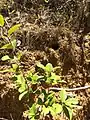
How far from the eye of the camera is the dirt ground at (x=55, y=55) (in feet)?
5.97

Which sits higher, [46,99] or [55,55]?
[55,55]

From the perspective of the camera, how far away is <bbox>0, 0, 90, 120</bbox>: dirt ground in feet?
5.97

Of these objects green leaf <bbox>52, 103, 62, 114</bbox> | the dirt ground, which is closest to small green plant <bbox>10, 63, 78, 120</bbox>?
green leaf <bbox>52, 103, 62, 114</bbox>

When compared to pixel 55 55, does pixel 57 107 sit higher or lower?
lower

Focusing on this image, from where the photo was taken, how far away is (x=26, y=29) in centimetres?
195

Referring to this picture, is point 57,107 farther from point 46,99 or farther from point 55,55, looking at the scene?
point 55,55

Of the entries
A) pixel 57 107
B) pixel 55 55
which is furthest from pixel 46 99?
pixel 55 55

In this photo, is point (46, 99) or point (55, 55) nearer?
point (46, 99)

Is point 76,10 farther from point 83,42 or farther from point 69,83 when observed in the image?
point 69,83

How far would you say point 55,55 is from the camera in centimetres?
188

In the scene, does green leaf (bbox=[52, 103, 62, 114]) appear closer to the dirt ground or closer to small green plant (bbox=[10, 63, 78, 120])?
small green plant (bbox=[10, 63, 78, 120])

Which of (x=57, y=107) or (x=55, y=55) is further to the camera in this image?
(x=55, y=55)

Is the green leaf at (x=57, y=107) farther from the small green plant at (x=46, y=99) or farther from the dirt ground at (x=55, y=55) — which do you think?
the dirt ground at (x=55, y=55)

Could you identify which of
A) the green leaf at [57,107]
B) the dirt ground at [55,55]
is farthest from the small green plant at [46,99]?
the dirt ground at [55,55]
